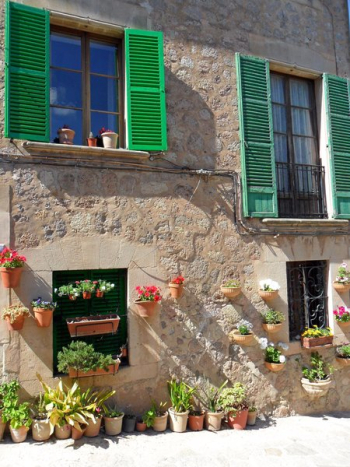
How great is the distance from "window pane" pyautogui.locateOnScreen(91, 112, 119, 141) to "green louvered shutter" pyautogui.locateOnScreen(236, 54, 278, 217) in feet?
6.03

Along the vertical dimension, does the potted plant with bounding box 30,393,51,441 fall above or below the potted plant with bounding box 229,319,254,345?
below

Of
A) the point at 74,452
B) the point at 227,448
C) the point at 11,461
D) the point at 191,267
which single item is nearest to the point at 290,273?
the point at 191,267

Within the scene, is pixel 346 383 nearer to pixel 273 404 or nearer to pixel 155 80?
pixel 273 404

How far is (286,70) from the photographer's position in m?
6.82

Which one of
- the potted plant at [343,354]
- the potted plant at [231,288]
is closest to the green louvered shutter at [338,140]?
the potted plant at [343,354]

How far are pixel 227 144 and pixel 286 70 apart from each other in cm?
189

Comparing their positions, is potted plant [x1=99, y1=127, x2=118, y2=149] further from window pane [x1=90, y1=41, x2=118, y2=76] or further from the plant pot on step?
the plant pot on step

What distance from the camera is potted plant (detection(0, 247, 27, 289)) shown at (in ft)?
14.6

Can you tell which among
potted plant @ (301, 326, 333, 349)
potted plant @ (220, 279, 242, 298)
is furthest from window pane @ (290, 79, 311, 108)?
potted plant @ (301, 326, 333, 349)

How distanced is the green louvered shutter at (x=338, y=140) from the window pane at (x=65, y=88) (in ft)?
13.0

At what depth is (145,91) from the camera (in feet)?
18.0

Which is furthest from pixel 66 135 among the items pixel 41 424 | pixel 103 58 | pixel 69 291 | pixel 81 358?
pixel 41 424

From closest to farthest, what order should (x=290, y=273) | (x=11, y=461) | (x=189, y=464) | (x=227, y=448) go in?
(x=11, y=461)
(x=189, y=464)
(x=227, y=448)
(x=290, y=273)

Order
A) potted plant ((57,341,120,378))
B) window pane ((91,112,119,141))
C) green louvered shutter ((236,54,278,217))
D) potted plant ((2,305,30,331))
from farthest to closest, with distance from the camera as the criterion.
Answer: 1. green louvered shutter ((236,54,278,217))
2. window pane ((91,112,119,141))
3. potted plant ((57,341,120,378))
4. potted plant ((2,305,30,331))
